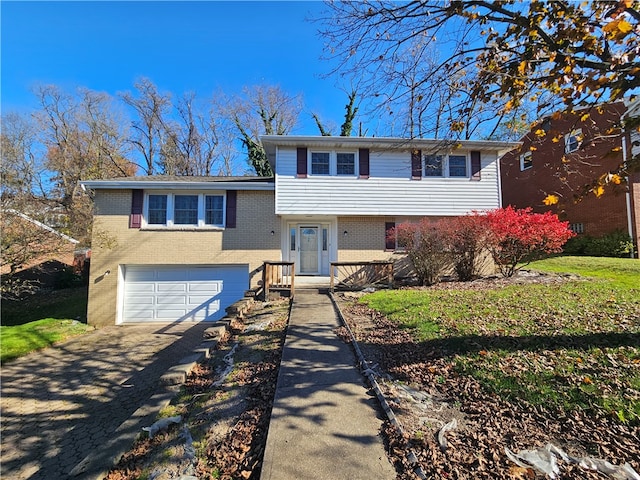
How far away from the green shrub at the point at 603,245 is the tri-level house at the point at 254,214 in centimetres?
603

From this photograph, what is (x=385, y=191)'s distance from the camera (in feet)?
41.2

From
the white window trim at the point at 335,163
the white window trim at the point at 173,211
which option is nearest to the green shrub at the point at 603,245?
the white window trim at the point at 335,163

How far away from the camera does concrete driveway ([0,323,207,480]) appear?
4.55 meters

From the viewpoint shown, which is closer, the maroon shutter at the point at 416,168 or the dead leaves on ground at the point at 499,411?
the dead leaves on ground at the point at 499,411

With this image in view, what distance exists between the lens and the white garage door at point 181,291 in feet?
41.5

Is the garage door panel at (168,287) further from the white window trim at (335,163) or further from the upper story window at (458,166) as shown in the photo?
the upper story window at (458,166)

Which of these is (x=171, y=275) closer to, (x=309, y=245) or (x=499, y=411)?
(x=309, y=245)

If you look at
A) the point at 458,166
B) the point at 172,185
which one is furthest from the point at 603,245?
the point at 172,185

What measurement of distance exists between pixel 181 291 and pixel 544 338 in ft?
39.8

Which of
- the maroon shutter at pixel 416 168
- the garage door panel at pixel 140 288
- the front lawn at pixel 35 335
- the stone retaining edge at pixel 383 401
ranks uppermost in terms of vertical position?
the maroon shutter at pixel 416 168

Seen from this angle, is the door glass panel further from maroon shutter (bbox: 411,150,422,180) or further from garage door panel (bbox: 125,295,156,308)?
garage door panel (bbox: 125,295,156,308)

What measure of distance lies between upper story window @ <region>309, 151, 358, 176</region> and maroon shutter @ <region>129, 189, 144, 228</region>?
692 centimetres

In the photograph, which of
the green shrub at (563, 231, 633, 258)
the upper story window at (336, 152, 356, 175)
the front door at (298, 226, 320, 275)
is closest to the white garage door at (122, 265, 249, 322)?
the front door at (298, 226, 320, 275)

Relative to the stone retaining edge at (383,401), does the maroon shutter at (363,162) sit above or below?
above
